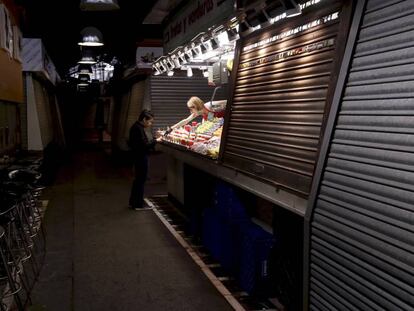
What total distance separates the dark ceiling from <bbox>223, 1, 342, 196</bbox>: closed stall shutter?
9.03 meters

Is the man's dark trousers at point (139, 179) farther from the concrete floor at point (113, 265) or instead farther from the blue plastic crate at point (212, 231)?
the blue plastic crate at point (212, 231)

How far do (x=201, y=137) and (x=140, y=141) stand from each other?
1839 millimetres

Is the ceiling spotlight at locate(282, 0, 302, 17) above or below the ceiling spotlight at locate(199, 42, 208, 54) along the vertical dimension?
above

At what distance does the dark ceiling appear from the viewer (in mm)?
14258

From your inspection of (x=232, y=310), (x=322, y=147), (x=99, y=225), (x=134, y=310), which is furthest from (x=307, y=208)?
(x=99, y=225)

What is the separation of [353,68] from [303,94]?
89cm

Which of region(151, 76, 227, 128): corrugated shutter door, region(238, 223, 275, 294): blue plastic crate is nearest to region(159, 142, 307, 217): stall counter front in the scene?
region(238, 223, 275, 294): blue plastic crate

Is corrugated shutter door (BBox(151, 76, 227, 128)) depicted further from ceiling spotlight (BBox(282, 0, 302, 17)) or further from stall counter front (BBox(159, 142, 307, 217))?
ceiling spotlight (BBox(282, 0, 302, 17))

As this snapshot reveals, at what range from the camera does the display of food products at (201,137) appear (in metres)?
7.07

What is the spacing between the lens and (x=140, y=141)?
9734 mm

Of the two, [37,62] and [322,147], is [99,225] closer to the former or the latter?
[322,147]

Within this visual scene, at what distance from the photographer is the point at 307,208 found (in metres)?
3.78

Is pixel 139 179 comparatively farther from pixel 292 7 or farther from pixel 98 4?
pixel 292 7

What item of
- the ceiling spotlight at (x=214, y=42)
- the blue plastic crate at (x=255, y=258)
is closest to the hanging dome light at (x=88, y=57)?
the ceiling spotlight at (x=214, y=42)
